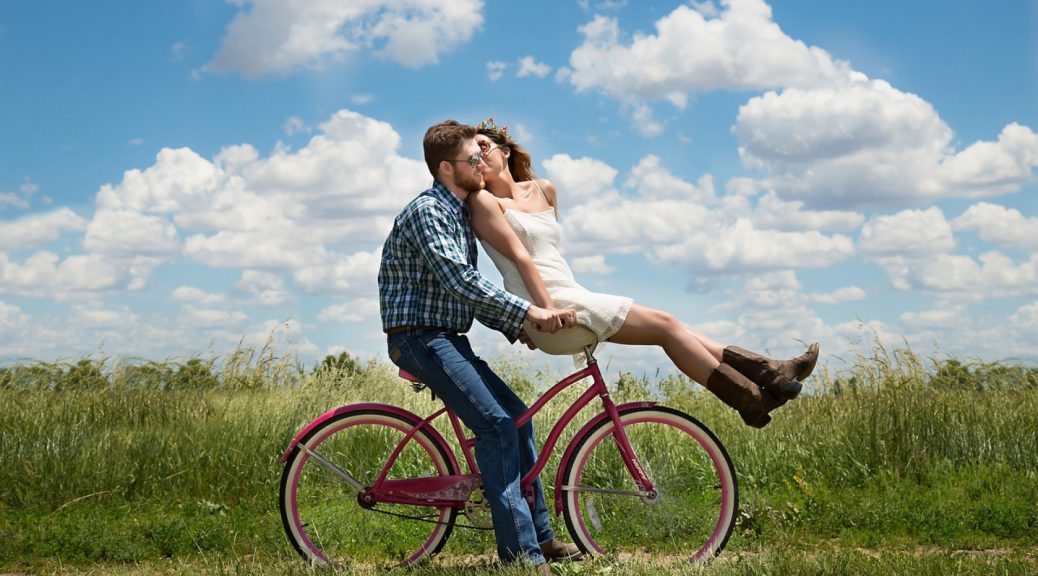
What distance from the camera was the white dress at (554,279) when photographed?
510cm

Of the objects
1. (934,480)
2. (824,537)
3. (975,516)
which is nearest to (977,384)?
(934,480)

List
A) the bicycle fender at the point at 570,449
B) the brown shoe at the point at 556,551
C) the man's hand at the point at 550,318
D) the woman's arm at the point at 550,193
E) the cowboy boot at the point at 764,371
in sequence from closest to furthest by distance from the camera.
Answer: the man's hand at the point at 550,318
the cowboy boot at the point at 764,371
the bicycle fender at the point at 570,449
the brown shoe at the point at 556,551
the woman's arm at the point at 550,193

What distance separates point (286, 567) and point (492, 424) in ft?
4.62

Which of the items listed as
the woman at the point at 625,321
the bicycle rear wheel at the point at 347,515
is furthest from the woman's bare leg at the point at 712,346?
the bicycle rear wheel at the point at 347,515

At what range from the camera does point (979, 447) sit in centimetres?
851

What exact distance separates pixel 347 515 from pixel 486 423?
1.23 metres

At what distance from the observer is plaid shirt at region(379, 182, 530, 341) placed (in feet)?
16.2

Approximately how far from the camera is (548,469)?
787cm

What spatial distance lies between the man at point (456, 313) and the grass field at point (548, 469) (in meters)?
0.46

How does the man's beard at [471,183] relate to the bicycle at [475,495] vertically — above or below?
above

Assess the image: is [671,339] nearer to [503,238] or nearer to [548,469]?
[503,238]

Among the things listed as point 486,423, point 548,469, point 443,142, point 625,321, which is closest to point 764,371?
point 625,321

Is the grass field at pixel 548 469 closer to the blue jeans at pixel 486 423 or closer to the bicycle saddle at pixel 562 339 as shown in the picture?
the blue jeans at pixel 486 423

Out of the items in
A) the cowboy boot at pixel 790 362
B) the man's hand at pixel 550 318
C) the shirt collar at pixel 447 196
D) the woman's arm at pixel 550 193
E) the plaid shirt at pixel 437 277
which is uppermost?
the woman's arm at pixel 550 193
